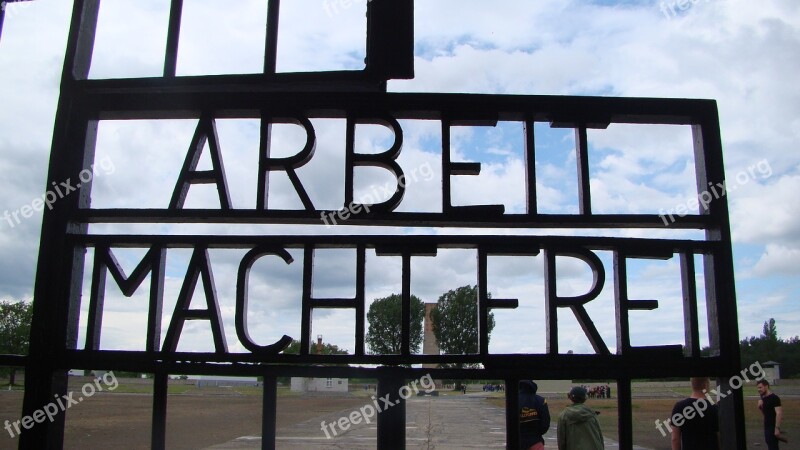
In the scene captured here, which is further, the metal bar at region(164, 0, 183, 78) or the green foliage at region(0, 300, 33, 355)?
the green foliage at region(0, 300, 33, 355)

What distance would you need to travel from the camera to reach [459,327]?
2677 centimetres

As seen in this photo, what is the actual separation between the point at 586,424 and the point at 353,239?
372 centimetres

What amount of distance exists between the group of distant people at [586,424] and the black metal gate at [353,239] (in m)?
2.21

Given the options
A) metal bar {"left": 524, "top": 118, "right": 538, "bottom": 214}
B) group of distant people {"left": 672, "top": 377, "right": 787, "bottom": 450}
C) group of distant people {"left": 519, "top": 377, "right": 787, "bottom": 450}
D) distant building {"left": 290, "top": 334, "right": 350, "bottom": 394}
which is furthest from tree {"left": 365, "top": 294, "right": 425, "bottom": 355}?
distant building {"left": 290, "top": 334, "right": 350, "bottom": 394}

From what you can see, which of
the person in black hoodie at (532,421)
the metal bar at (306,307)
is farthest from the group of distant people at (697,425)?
the metal bar at (306,307)

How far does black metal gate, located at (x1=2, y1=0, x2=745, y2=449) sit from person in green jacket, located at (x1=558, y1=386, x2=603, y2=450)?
8.80 feet

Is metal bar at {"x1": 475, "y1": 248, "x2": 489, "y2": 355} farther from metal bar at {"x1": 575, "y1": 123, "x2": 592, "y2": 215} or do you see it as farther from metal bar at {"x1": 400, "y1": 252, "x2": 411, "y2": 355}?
metal bar at {"x1": 575, "y1": 123, "x2": 592, "y2": 215}

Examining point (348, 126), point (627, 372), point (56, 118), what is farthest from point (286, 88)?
point (627, 372)

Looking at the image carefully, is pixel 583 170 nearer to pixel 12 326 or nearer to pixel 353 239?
pixel 353 239

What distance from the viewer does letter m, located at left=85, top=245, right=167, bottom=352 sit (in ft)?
11.2

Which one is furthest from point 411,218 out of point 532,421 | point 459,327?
point 459,327

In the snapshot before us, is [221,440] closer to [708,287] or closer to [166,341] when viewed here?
[166,341]

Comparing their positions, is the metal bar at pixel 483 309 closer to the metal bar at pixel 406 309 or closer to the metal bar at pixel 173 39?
the metal bar at pixel 406 309

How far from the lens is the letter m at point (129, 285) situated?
134 inches
